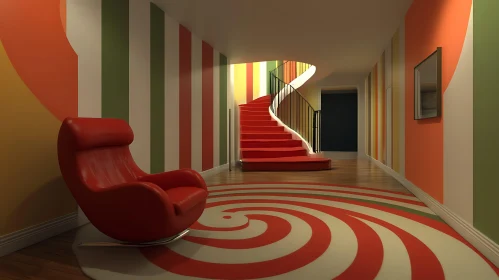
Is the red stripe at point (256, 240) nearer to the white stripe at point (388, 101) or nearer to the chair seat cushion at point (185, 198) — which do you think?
the chair seat cushion at point (185, 198)

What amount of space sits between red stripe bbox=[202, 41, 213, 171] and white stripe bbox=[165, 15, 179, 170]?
98 centimetres

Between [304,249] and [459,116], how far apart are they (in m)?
1.58

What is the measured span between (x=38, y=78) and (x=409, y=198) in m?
3.76

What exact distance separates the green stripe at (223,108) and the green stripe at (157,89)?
2.27 m

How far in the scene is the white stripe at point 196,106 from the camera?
493 cm

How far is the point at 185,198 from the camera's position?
2080mm

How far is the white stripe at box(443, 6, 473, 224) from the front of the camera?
2.25m

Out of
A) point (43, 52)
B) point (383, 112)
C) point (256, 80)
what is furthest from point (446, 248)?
point (256, 80)

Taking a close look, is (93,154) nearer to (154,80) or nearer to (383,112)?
(154,80)

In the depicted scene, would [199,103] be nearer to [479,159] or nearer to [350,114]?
[479,159]

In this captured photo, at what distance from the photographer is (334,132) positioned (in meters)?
11.7

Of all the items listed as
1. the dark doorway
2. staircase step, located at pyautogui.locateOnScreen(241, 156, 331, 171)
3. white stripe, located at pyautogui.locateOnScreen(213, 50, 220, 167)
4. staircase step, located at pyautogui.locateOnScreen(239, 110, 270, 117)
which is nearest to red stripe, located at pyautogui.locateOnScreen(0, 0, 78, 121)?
white stripe, located at pyautogui.locateOnScreen(213, 50, 220, 167)

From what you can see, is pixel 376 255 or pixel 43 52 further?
pixel 43 52

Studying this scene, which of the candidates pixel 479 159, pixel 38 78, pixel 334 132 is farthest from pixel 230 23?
pixel 334 132
